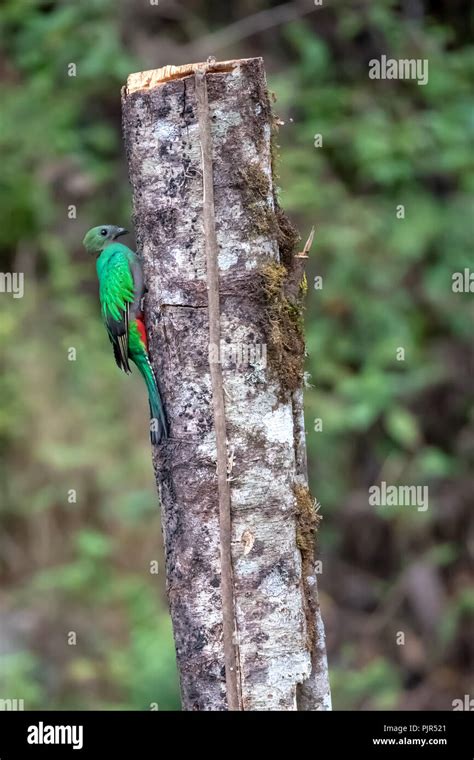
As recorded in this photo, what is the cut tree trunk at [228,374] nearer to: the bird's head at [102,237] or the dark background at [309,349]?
the bird's head at [102,237]

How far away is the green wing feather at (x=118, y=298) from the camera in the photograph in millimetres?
4117

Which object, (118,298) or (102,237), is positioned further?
(102,237)

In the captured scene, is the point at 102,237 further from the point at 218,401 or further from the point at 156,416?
the point at 218,401

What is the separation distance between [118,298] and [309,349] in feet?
14.9

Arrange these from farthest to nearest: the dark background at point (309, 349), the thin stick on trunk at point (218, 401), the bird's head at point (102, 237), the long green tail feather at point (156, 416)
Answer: the dark background at point (309, 349)
the bird's head at point (102, 237)
the long green tail feather at point (156, 416)
the thin stick on trunk at point (218, 401)

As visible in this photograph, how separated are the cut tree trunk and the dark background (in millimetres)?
4115

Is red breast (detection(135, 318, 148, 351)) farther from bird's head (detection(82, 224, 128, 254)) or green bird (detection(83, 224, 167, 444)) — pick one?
bird's head (detection(82, 224, 128, 254))

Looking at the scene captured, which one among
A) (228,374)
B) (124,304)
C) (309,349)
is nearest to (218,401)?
(228,374)

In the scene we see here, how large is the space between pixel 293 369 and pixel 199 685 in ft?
3.50

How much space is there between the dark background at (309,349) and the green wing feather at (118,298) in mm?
3642

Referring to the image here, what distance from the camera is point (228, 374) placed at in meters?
3.23

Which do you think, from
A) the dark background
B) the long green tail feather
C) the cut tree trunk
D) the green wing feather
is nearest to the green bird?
the green wing feather

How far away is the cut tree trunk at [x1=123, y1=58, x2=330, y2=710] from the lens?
3219 mm

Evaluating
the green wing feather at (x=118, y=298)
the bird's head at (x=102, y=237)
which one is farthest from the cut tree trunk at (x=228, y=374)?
the bird's head at (x=102, y=237)
